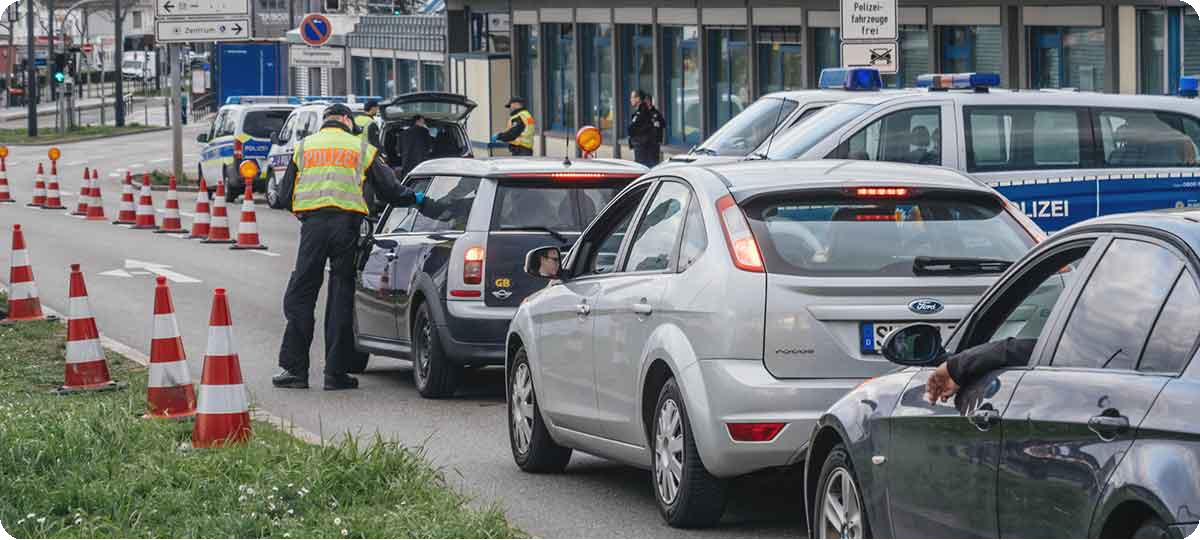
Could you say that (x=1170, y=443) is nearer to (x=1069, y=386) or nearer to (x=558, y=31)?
(x=1069, y=386)

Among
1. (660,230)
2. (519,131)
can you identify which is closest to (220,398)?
(660,230)

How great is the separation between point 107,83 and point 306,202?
123 m

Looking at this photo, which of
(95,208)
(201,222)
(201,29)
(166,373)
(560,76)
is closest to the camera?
(166,373)

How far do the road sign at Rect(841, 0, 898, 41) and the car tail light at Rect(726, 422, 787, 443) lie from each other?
11.4m

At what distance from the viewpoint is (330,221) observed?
1298 cm

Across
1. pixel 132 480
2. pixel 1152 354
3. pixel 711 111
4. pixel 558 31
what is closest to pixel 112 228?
pixel 711 111

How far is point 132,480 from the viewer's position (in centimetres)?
812

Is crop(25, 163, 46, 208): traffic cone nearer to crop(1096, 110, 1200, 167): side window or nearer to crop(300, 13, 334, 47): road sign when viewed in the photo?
crop(300, 13, 334, 47): road sign

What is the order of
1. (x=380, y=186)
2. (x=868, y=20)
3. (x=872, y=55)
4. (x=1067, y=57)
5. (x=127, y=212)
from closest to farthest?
1. (x=380, y=186)
2. (x=868, y=20)
3. (x=872, y=55)
4. (x=1067, y=57)
5. (x=127, y=212)

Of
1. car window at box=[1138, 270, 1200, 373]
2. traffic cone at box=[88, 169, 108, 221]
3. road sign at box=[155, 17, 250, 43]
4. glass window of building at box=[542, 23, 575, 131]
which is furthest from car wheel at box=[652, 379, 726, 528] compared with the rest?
glass window of building at box=[542, 23, 575, 131]

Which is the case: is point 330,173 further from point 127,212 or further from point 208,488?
point 127,212

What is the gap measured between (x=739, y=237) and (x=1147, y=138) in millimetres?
7535

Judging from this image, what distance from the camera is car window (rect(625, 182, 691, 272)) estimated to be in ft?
27.2

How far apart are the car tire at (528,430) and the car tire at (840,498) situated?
3019 mm
